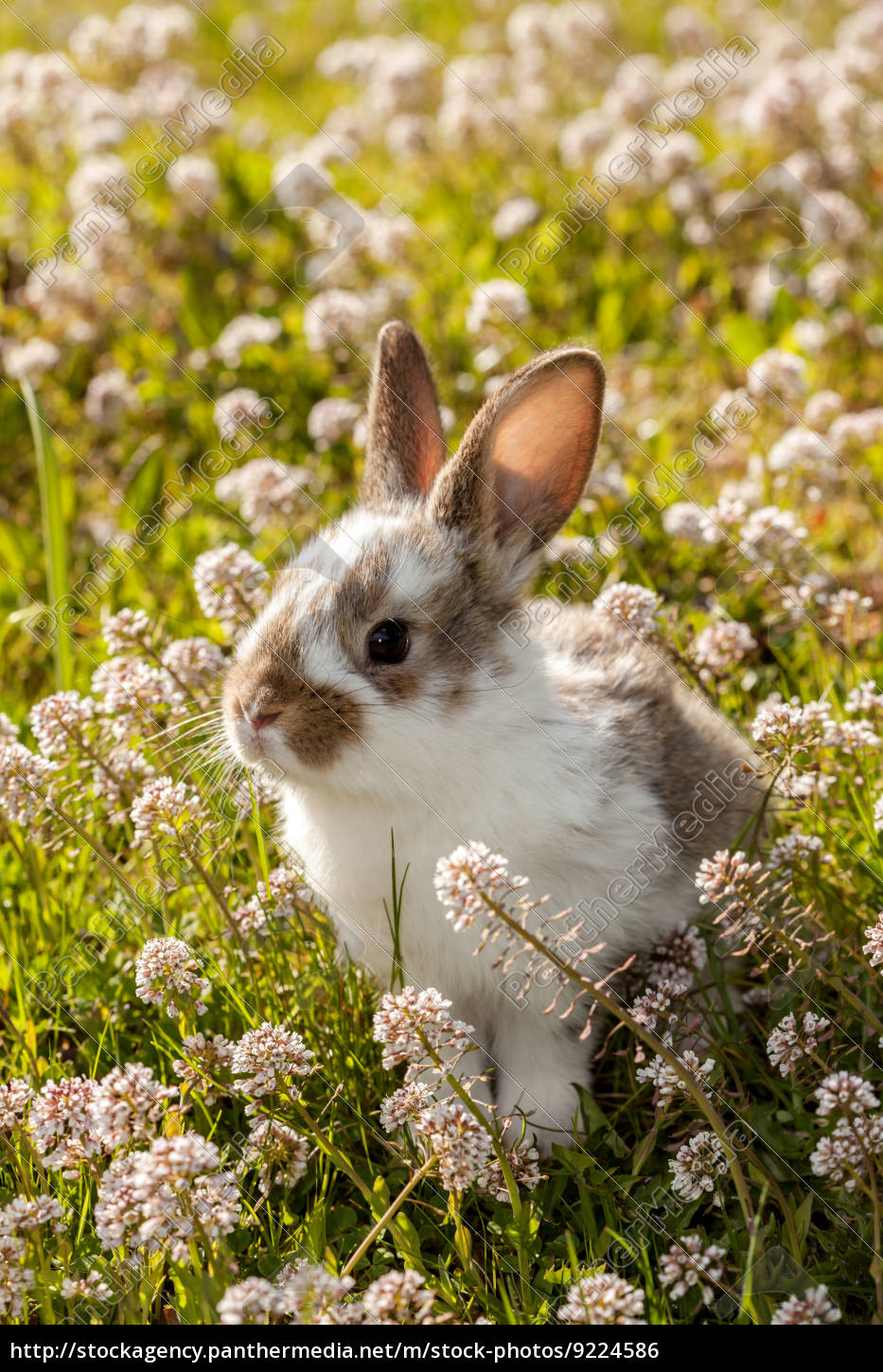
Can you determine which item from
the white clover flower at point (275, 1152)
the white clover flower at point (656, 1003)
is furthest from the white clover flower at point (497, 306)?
the white clover flower at point (275, 1152)

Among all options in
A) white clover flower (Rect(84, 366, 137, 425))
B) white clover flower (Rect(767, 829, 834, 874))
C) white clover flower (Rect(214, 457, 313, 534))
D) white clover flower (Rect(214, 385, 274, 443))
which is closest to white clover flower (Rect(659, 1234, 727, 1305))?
white clover flower (Rect(767, 829, 834, 874))

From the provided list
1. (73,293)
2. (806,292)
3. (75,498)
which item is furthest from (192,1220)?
(806,292)

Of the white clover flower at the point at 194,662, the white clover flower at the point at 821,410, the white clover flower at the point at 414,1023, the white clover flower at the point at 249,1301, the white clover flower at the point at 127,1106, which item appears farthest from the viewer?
the white clover flower at the point at 821,410

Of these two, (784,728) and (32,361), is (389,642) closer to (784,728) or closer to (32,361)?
(784,728)

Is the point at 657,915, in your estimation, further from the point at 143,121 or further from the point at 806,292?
the point at 143,121

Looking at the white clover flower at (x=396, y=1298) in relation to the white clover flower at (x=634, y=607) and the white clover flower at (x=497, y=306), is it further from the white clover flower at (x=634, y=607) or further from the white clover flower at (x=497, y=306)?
the white clover flower at (x=497, y=306)
